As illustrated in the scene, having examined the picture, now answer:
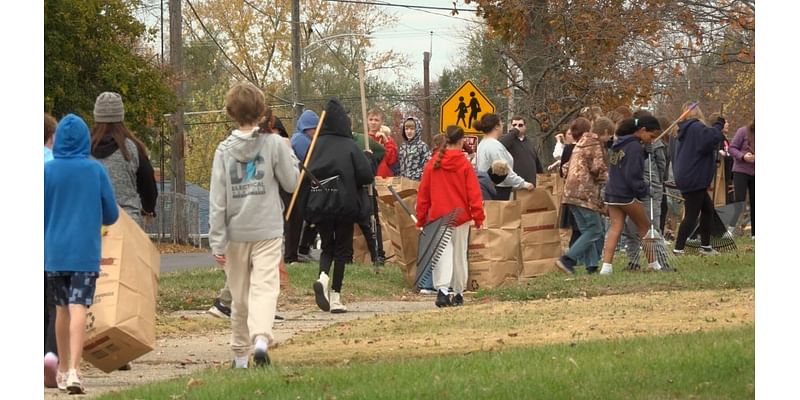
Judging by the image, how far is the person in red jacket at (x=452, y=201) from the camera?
14.5 metres

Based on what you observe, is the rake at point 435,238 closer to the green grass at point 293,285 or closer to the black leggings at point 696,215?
the green grass at point 293,285

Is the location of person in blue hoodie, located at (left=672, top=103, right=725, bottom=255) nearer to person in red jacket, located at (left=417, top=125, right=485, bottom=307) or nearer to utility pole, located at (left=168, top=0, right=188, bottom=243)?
person in red jacket, located at (left=417, top=125, right=485, bottom=307)

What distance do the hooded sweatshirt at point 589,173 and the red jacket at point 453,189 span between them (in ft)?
7.85

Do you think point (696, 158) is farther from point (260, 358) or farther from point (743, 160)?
point (260, 358)

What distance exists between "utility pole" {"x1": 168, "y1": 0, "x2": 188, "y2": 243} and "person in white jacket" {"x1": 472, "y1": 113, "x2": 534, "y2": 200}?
65.2 ft

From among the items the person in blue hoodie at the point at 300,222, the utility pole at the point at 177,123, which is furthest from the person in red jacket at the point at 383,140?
the utility pole at the point at 177,123

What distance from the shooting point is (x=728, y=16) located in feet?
56.7

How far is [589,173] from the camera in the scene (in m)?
16.8

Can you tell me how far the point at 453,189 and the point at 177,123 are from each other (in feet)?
87.8

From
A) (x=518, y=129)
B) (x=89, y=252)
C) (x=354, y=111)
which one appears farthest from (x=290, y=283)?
(x=354, y=111)

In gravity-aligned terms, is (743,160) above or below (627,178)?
above

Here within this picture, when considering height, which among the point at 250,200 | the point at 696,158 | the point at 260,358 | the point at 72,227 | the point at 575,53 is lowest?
the point at 260,358

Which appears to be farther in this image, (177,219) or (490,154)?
(177,219)

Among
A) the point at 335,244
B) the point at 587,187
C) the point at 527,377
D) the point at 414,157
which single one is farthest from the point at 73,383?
the point at 414,157
